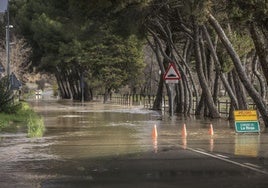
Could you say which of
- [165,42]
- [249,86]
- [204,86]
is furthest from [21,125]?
[165,42]

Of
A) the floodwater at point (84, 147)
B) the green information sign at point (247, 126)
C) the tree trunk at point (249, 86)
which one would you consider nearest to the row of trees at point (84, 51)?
the tree trunk at point (249, 86)

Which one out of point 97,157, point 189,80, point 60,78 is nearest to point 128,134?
point 97,157

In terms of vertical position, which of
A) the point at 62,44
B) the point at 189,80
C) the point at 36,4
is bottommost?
the point at 189,80

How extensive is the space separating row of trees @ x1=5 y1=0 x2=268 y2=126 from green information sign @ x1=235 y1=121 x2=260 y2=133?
221 centimetres

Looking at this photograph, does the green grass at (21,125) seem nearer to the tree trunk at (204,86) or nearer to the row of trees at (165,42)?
the row of trees at (165,42)

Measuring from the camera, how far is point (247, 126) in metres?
24.1

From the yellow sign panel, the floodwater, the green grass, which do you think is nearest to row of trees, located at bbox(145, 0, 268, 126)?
the yellow sign panel

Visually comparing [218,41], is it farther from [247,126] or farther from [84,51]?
[84,51]

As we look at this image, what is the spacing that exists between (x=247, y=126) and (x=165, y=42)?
80.5 feet

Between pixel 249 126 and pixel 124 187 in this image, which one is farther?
pixel 249 126

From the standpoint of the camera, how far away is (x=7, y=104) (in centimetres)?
3406

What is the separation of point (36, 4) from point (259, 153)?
57.4 meters

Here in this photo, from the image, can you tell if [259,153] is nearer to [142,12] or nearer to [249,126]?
[249,126]

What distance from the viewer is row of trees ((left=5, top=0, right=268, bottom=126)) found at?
2667 centimetres
